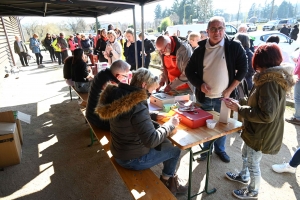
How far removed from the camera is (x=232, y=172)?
93.9 inches

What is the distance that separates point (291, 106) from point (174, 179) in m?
3.59

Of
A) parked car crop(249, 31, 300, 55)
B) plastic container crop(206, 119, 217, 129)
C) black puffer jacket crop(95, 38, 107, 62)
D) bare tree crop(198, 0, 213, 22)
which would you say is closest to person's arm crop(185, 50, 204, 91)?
plastic container crop(206, 119, 217, 129)

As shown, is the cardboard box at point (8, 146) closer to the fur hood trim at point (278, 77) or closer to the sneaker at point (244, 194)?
the sneaker at point (244, 194)

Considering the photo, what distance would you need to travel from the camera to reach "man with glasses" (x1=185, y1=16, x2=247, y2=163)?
2082 millimetres

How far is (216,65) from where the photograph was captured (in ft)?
7.02

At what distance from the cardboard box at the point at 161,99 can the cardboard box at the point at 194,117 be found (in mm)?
309

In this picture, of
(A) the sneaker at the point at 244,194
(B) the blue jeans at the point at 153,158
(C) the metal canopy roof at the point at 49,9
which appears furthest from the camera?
(C) the metal canopy roof at the point at 49,9

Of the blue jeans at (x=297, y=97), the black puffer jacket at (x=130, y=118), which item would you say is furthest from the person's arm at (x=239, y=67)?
the blue jeans at (x=297, y=97)

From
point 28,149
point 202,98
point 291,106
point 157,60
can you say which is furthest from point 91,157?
point 157,60

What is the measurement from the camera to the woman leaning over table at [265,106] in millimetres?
1429

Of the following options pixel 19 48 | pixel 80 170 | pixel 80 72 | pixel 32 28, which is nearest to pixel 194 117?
pixel 80 170

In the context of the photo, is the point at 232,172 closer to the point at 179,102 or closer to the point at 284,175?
the point at 284,175

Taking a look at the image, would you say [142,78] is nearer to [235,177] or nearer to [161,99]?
[161,99]

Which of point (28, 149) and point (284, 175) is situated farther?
point (28, 149)
